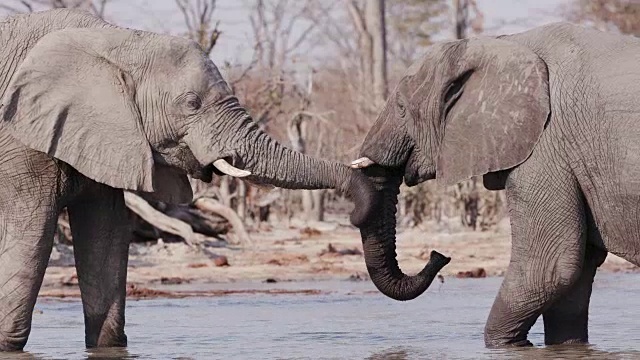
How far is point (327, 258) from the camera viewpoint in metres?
16.3

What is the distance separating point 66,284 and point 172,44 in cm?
604

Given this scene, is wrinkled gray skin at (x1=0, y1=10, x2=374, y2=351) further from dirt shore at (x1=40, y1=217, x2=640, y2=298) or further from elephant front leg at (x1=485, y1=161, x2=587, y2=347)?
dirt shore at (x1=40, y1=217, x2=640, y2=298)

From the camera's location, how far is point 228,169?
24.8 feet

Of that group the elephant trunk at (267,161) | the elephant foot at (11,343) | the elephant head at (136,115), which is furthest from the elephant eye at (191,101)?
the elephant foot at (11,343)

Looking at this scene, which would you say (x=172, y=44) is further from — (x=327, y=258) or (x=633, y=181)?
(x=327, y=258)

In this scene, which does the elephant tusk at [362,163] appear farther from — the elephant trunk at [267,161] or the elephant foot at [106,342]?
the elephant foot at [106,342]

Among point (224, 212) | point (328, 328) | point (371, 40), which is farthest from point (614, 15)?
point (328, 328)

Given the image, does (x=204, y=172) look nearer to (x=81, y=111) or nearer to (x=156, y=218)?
(x=81, y=111)

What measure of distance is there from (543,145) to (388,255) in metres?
1.16

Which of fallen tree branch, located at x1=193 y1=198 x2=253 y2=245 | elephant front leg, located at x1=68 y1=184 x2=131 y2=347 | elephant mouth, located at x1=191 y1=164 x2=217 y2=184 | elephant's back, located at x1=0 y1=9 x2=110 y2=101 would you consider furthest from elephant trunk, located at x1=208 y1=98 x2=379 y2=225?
fallen tree branch, located at x1=193 y1=198 x2=253 y2=245

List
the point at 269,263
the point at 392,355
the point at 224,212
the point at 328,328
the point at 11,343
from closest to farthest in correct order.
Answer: the point at 11,343 < the point at 392,355 < the point at 328,328 < the point at 269,263 < the point at 224,212

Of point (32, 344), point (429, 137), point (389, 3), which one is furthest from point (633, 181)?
point (389, 3)

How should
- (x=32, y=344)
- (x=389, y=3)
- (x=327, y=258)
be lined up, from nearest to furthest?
(x=32, y=344) → (x=327, y=258) → (x=389, y=3)

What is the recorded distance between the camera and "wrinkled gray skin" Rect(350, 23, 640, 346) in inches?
297
